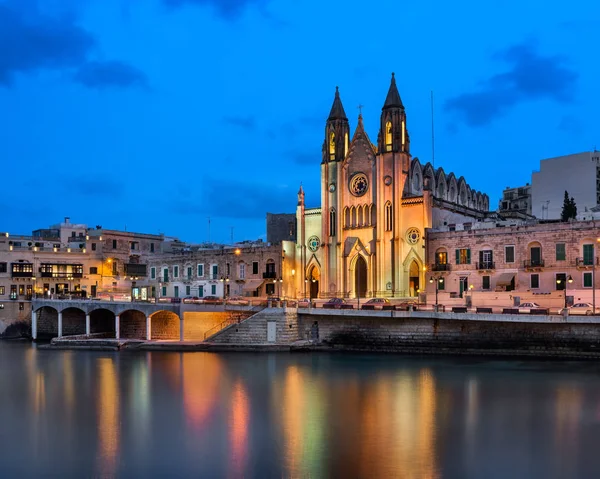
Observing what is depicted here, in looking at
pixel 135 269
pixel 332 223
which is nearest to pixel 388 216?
pixel 332 223

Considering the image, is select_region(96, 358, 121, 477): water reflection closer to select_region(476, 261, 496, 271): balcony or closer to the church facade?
the church facade

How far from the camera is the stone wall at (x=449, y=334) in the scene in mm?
46469

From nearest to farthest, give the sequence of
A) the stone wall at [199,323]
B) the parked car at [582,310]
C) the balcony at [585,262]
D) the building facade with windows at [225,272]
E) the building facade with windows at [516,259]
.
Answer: the parked car at [582,310]
the balcony at [585,262]
the building facade with windows at [516,259]
the stone wall at [199,323]
the building facade with windows at [225,272]

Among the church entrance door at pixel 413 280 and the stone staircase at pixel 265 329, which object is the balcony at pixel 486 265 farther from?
the stone staircase at pixel 265 329

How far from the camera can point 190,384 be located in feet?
133

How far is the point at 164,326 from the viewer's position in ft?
217

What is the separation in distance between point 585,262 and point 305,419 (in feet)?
117

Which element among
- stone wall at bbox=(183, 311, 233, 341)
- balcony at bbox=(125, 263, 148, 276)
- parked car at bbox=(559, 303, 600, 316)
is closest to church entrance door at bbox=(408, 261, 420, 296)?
stone wall at bbox=(183, 311, 233, 341)

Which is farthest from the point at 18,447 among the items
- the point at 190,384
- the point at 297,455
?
the point at 190,384

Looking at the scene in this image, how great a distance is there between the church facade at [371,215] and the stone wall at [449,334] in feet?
46.7

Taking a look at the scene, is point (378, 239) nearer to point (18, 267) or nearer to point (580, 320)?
point (580, 320)

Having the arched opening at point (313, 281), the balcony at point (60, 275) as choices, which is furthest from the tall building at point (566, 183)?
the balcony at point (60, 275)

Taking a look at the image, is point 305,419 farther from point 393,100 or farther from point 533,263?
point 393,100

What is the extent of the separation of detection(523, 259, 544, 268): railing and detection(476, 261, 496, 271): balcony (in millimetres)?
2960
